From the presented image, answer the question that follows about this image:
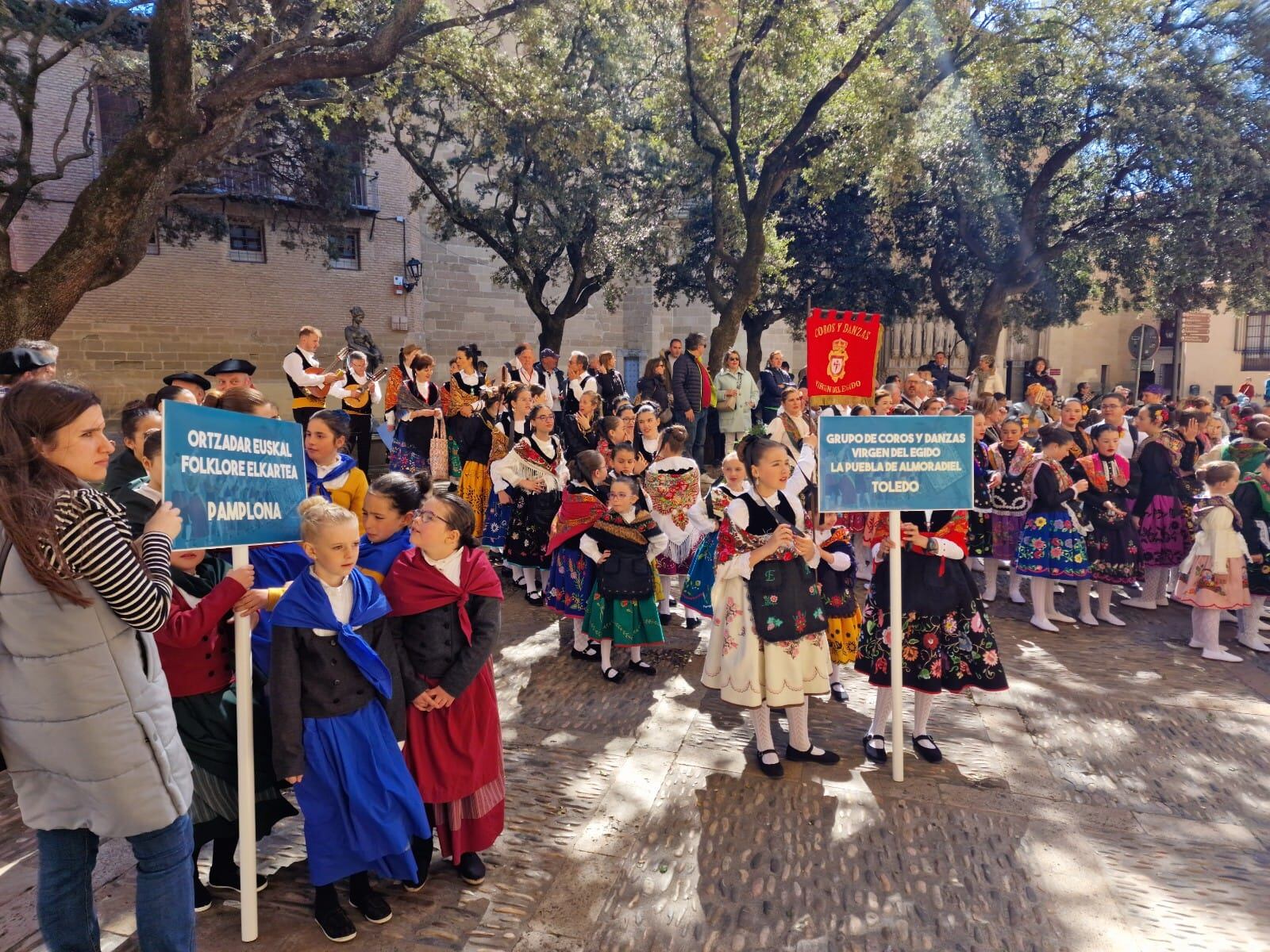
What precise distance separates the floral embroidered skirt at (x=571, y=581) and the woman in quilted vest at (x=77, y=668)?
3.66 meters

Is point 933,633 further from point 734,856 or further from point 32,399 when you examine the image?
point 32,399

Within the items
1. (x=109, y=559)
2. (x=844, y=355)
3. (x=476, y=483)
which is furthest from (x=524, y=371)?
(x=109, y=559)

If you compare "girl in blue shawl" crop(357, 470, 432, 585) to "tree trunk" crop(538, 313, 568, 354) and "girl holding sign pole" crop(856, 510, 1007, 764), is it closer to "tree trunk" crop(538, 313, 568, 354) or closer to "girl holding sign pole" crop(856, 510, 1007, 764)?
"girl holding sign pole" crop(856, 510, 1007, 764)

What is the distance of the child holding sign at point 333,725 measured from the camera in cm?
286

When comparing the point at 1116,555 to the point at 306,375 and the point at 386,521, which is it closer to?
the point at 386,521

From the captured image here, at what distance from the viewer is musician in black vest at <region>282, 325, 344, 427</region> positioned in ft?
26.1

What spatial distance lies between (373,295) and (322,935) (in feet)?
65.2

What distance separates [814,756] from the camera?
174 inches

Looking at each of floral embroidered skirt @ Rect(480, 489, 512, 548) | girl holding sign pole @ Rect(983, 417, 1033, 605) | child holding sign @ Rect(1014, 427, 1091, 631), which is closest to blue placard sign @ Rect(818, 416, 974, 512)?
child holding sign @ Rect(1014, 427, 1091, 631)

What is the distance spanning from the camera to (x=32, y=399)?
7.09 feet

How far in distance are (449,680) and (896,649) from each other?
7.41ft

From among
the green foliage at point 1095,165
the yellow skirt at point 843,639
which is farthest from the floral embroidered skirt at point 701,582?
the green foliage at point 1095,165

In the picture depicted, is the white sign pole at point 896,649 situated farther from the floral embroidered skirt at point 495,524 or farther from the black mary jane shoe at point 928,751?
the floral embroidered skirt at point 495,524

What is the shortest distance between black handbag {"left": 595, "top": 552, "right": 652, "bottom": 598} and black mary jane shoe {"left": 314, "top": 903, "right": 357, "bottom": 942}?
2871mm
